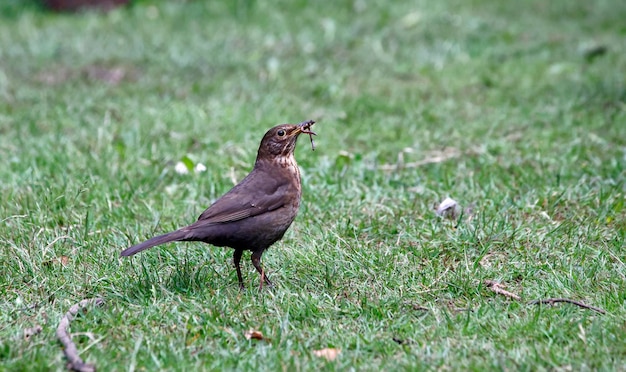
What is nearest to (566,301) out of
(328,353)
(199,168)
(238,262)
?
(328,353)

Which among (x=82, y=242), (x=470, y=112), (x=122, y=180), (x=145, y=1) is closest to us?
(x=82, y=242)

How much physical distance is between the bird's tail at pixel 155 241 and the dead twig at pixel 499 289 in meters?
1.50

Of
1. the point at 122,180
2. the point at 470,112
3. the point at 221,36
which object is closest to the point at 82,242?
the point at 122,180

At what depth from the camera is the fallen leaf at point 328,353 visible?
3.70 m

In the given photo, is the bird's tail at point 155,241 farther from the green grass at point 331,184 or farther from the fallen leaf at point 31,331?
the fallen leaf at point 31,331

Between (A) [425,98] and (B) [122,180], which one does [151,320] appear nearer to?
(B) [122,180]

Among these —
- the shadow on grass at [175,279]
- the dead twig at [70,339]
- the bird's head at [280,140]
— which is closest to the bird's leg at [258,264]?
the shadow on grass at [175,279]

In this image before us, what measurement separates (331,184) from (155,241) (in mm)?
2102

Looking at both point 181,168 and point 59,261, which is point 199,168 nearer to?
point 181,168

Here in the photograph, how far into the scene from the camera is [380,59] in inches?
379

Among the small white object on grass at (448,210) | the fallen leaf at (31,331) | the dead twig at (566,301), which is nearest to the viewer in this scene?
the fallen leaf at (31,331)

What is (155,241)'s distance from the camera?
418 centimetres

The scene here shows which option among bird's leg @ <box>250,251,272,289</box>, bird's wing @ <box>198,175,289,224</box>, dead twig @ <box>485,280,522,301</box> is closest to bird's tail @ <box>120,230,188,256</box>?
bird's wing @ <box>198,175,289,224</box>

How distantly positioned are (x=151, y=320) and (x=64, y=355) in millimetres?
492
